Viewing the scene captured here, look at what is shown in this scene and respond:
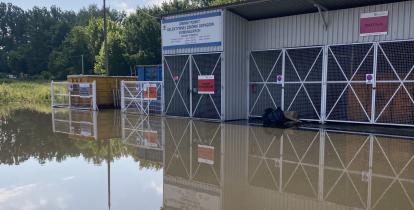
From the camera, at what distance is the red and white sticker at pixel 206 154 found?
7.34 m

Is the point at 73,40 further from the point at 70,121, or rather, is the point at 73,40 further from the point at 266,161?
the point at 266,161

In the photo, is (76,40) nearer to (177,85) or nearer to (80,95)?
(80,95)

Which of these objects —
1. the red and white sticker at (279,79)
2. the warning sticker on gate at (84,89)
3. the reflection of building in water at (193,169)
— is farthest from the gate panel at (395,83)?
the warning sticker on gate at (84,89)

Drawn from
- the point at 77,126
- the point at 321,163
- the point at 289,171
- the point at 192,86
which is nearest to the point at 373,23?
the point at 321,163

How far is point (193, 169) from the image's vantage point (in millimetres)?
6801

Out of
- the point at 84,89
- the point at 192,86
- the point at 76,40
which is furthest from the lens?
the point at 76,40

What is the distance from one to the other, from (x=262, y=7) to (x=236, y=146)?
6.28 meters

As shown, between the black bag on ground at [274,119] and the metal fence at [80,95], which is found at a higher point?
the metal fence at [80,95]

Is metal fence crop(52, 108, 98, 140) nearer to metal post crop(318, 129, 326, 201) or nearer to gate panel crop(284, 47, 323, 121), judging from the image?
metal post crop(318, 129, 326, 201)

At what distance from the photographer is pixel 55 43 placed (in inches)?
2601

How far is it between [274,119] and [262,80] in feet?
8.62

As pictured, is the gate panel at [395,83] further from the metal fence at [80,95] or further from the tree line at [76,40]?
the metal fence at [80,95]

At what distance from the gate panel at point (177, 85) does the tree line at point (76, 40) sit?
220 centimetres

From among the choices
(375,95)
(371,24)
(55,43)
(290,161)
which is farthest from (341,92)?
(55,43)
